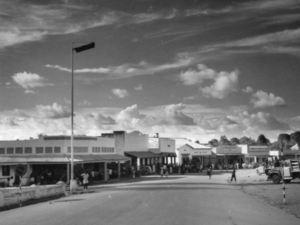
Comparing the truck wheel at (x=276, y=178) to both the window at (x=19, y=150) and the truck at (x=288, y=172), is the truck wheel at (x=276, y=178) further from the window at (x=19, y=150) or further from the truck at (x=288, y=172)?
the window at (x=19, y=150)

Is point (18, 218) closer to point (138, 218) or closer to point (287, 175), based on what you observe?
point (138, 218)

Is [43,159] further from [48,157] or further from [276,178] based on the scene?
[276,178]

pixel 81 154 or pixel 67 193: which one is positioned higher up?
pixel 81 154

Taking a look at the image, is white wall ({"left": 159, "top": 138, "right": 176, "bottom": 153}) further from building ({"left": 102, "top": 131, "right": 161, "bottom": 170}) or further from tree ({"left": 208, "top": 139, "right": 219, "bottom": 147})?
tree ({"left": 208, "top": 139, "right": 219, "bottom": 147})

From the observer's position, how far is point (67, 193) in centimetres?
2625

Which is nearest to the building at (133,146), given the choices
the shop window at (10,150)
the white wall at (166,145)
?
the white wall at (166,145)

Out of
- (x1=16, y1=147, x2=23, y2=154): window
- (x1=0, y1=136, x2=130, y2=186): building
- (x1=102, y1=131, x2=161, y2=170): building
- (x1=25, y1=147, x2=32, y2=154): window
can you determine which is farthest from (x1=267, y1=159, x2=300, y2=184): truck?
(x1=16, y1=147, x2=23, y2=154): window

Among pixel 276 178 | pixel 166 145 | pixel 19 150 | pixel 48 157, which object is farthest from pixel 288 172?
pixel 166 145

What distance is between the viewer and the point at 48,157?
3759 centimetres

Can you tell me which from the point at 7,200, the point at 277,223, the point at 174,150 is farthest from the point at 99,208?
the point at 174,150

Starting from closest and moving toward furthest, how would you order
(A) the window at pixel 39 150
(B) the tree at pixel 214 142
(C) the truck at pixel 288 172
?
(C) the truck at pixel 288 172 < (A) the window at pixel 39 150 < (B) the tree at pixel 214 142

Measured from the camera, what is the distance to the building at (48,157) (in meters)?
36.3

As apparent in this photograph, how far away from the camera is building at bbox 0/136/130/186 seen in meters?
36.3

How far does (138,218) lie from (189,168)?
1878 inches
